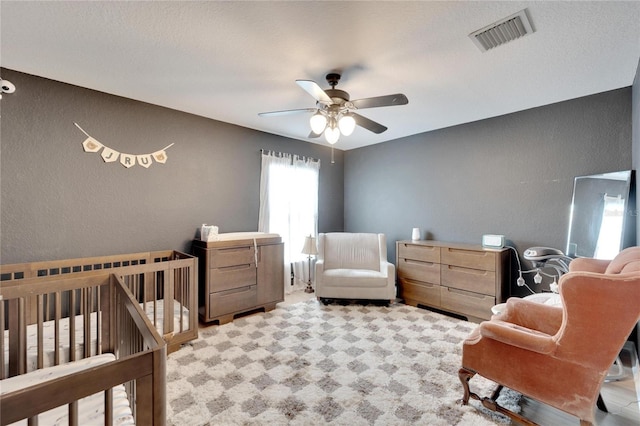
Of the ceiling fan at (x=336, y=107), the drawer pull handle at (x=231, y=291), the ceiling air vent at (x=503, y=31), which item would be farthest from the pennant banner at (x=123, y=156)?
the ceiling air vent at (x=503, y=31)

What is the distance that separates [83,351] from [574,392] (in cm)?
296

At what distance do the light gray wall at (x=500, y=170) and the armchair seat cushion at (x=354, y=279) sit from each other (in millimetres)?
1106

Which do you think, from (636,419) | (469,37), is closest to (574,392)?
(636,419)

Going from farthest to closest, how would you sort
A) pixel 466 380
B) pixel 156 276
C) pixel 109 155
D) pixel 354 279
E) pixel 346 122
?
pixel 354 279
pixel 109 155
pixel 156 276
pixel 346 122
pixel 466 380

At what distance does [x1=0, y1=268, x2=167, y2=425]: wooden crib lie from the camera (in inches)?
30.7

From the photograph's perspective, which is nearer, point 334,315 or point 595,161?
point 595,161

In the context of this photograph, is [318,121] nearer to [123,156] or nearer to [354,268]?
Result: [123,156]

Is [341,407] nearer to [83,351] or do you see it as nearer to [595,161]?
[83,351]

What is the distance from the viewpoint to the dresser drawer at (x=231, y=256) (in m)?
3.03

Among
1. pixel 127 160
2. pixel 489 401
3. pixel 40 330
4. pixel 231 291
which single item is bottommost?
pixel 489 401

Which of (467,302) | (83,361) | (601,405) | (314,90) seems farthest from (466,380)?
(83,361)

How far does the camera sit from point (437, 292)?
3.46 meters

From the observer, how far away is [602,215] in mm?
2668

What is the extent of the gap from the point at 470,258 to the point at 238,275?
2691mm
